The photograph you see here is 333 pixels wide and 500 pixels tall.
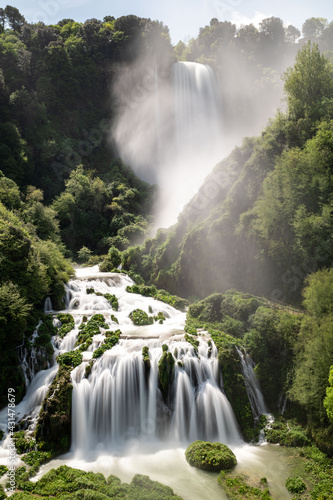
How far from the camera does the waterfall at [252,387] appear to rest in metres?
15.2

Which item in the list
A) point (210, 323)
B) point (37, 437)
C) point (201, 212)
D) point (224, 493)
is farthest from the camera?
point (201, 212)

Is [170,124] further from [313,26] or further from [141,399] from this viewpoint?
[313,26]

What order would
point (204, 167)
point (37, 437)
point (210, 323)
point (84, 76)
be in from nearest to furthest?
point (37, 437) → point (210, 323) → point (204, 167) → point (84, 76)

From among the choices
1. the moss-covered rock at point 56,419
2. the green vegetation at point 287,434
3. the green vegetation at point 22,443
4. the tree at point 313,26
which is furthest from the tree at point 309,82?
the tree at point 313,26

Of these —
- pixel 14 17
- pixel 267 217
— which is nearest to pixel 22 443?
pixel 267 217

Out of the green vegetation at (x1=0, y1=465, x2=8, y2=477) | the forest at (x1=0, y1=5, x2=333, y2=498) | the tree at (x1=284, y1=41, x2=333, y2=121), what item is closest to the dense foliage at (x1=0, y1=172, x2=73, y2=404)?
the forest at (x1=0, y1=5, x2=333, y2=498)

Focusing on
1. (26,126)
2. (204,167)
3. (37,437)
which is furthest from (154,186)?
(37,437)

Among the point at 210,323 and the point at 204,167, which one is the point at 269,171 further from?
the point at 204,167

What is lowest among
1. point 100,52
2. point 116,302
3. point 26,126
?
point 116,302

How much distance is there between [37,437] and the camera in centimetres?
1307

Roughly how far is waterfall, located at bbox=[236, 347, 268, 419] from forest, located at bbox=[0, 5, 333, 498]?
0.40 m

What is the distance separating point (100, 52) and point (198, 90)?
64.9 feet

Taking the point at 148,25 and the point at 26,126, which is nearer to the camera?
the point at 26,126

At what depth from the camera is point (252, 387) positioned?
15758 millimetres
